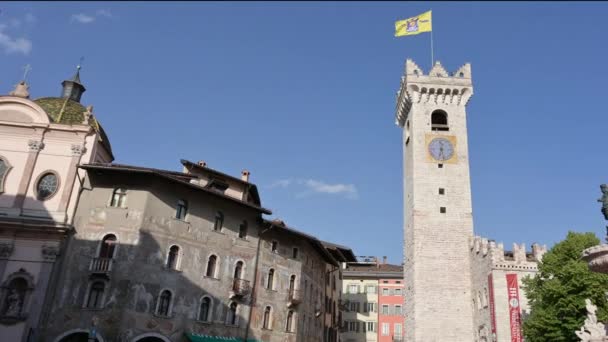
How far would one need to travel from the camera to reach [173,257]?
31.7 metres

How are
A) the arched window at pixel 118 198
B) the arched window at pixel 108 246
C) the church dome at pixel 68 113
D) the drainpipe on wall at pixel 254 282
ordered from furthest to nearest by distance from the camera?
the church dome at pixel 68 113
the drainpipe on wall at pixel 254 282
the arched window at pixel 118 198
the arched window at pixel 108 246

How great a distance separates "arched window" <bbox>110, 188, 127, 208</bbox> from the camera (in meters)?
31.5

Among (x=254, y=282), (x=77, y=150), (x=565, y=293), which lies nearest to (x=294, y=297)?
(x=254, y=282)

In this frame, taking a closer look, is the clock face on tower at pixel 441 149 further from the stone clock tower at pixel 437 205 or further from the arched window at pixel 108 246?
the arched window at pixel 108 246

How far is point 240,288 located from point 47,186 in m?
13.4

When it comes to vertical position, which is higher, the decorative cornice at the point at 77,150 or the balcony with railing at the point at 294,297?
the decorative cornice at the point at 77,150

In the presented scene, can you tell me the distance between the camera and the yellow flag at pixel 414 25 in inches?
1827

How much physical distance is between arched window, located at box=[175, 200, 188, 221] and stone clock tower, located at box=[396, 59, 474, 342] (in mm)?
18796

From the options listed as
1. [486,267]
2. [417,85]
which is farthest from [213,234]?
[417,85]

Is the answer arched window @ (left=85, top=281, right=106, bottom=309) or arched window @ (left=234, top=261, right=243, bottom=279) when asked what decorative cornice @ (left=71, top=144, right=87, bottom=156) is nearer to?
arched window @ (left=85, top=281, right=106, bottom=309)

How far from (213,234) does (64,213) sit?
8932 millimetres

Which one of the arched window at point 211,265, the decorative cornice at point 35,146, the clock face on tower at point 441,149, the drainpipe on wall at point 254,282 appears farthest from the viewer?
the clock face on tower at point 441,149

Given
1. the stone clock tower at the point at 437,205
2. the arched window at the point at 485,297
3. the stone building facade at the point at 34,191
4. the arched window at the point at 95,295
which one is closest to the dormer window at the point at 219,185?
the stone building facade at the point at 34,191

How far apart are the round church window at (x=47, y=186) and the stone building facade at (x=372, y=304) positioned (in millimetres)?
40284
